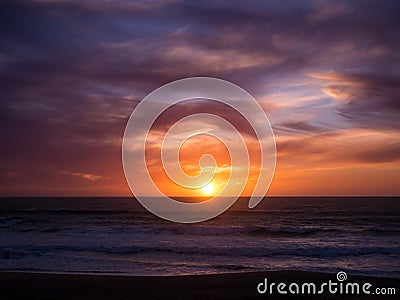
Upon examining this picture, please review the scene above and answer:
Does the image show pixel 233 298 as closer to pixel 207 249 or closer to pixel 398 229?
pixel 207 249

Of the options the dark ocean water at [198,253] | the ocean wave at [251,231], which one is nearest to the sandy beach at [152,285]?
the dark ocean water at [198,253]

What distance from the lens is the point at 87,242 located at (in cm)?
2878

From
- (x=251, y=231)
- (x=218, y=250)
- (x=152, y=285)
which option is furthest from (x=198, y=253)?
(x=251, y=231)

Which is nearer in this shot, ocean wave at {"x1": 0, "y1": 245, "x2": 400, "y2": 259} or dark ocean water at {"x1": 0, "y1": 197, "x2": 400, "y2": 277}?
dark ocean water at {"x1": 0, "y1": 197, "x2": 400, "y2": 277}

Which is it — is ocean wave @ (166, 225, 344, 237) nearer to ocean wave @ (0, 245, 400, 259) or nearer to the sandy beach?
ocean wave @ (0, 245, 400, 259)

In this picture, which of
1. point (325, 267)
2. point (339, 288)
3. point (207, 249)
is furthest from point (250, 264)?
point (339, 288)

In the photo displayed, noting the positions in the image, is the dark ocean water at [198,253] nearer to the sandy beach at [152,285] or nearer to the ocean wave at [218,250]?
the ocean wave at [218,250]

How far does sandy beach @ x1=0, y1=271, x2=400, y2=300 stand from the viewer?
12680 mm

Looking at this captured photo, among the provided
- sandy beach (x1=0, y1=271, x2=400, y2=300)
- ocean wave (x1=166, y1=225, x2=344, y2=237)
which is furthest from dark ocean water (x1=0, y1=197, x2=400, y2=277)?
→ sandy beach (x1=0, y1=271, x2=400, y2=300)

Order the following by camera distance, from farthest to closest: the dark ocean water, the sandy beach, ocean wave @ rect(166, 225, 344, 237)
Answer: ocean wave @ rect(166, 225, 344, 237) → the dark ocean water → the sandy beach

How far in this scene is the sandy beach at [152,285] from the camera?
12.7m

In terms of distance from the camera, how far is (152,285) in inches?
567

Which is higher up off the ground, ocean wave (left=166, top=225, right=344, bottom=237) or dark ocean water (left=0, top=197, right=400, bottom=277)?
ocean wave (left=166, top=225, right=344, bottom=237)

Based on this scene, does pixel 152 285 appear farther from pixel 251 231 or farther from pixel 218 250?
pixel 251 231
